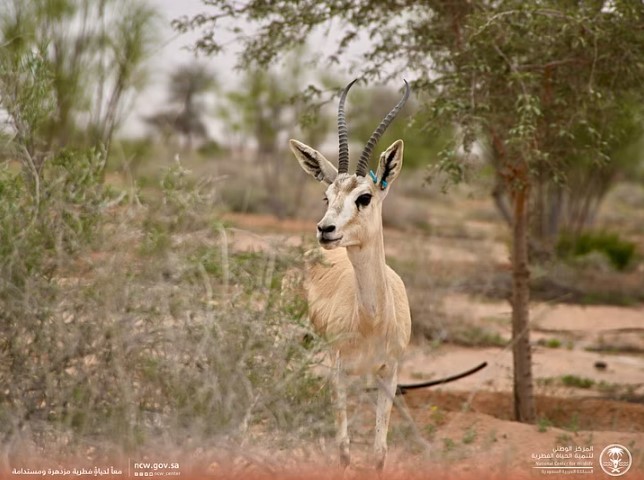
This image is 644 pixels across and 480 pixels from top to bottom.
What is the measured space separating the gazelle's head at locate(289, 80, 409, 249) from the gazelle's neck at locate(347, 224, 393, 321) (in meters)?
0.10

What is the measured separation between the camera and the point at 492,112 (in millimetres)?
8273

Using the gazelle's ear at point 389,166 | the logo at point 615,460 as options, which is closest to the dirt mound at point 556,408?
the logo at point 615,460

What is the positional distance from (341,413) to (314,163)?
211cm

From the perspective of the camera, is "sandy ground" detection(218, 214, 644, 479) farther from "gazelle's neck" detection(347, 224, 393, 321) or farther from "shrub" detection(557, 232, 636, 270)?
"shrub" detection(557, 232, 636, 270)

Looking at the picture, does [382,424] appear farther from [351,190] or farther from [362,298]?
[351,190]

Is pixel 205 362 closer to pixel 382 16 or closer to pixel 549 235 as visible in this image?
pixel 382 16

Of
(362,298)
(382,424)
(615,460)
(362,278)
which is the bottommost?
(615,460)

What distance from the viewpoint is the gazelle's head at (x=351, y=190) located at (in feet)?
19.7

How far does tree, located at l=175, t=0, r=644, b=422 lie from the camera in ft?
25.3

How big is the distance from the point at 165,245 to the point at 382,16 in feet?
16.2

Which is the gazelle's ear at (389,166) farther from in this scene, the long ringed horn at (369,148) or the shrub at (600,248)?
the shrub at (600,248)

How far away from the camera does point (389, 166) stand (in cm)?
671

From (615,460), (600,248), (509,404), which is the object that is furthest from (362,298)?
(600,248)

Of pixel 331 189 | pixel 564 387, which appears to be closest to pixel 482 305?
pixel 564 387
